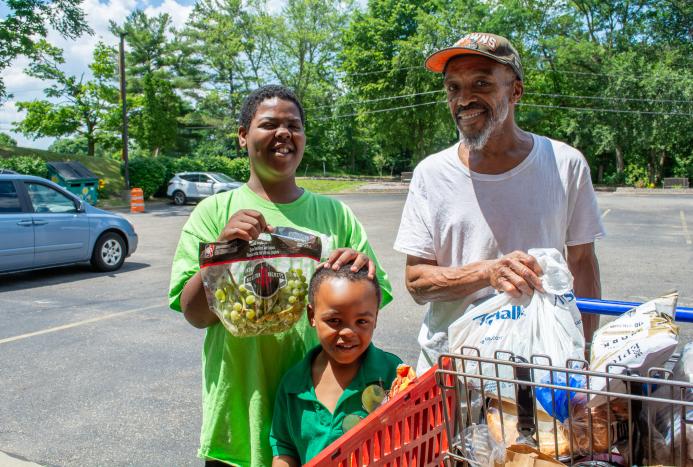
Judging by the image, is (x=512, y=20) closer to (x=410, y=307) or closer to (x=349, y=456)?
(x=410, y=307)

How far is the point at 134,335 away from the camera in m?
6.75

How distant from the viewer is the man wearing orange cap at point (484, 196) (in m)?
2.24

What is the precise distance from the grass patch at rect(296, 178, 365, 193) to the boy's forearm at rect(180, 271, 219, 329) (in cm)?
3679

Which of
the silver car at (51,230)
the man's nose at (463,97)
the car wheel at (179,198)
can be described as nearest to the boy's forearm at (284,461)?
the man's nose at (463,97)

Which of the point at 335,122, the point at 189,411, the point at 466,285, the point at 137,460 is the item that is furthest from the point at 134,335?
the point at 335,122

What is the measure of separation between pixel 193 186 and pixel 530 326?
92.5ft

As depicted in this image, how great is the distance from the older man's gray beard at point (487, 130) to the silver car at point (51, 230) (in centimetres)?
908

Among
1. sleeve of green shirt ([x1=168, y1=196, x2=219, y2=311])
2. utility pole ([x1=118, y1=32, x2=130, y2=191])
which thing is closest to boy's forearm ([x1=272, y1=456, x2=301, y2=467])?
sleeve of green shirt ([x1=168, y1=196, x2=219, y2=311])

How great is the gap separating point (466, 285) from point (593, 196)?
0.71 metres

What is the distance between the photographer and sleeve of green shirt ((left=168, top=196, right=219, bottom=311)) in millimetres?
2084

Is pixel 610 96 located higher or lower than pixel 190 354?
higher

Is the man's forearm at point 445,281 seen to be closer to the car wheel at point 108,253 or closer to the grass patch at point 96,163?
the car wheel at point 108,253

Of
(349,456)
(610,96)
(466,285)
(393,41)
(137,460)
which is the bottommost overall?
(137,460)

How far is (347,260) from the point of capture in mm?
1945
